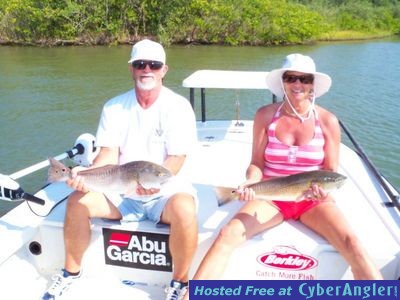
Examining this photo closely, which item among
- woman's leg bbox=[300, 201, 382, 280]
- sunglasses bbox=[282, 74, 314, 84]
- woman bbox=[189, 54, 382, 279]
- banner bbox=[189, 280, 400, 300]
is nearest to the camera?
banner bbox=[189, 280, 400, 300]

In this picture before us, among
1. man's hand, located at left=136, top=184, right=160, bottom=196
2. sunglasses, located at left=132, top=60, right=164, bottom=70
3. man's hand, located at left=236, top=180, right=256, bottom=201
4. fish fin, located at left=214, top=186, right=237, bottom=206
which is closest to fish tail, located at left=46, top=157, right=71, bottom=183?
man's hand, located at left=136, top=184, right=160, bottom=196

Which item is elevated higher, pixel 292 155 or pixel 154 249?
pixel 292 155

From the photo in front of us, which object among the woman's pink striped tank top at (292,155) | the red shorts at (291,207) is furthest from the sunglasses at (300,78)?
the red shorts at (291,207)

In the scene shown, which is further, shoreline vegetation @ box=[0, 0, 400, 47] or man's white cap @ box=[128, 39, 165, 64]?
shoreline vegetation @ box=[0, 0, 400, 47]

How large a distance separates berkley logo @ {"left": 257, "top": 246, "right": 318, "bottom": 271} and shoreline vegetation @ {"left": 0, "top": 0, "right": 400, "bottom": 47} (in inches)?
1160

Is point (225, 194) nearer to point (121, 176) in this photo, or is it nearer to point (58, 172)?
point (121, 176)

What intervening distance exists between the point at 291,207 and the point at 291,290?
0.98 m

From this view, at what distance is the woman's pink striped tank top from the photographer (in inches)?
126

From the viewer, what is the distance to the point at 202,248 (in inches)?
123

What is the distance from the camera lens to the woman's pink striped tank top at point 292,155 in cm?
320

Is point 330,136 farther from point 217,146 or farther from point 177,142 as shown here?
point 217,146

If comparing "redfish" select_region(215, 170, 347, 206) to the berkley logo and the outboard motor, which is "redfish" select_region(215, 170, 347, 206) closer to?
the berkley logo

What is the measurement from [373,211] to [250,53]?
81.1ft

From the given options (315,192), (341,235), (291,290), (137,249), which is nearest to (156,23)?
(137,249)
